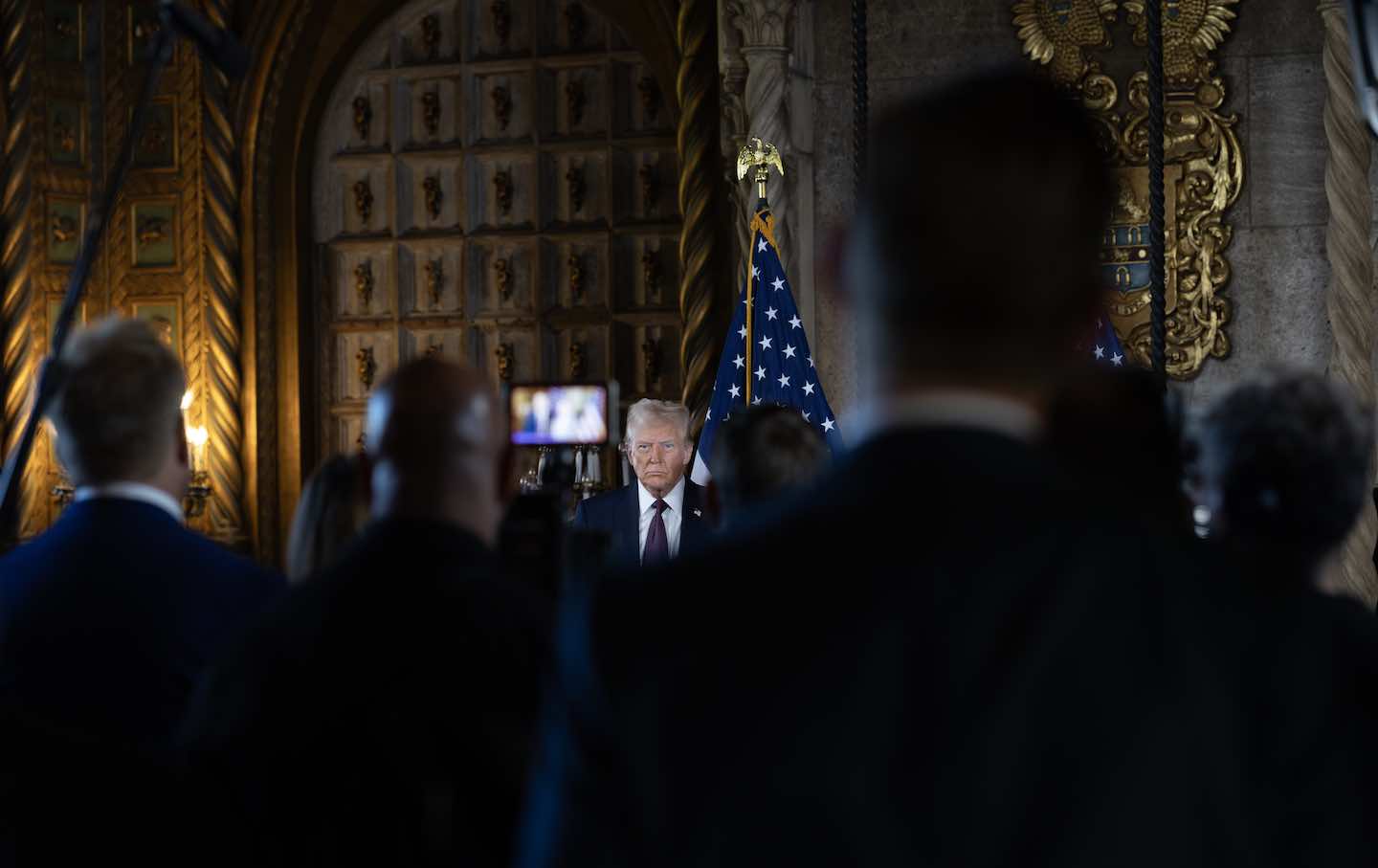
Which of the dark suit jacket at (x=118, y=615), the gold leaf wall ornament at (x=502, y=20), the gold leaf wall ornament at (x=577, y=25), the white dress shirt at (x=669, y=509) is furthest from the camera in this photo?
the gold leaf wall ornament at (x=502, y=20)

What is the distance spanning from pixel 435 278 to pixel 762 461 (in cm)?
682

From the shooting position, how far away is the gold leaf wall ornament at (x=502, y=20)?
8922 mm

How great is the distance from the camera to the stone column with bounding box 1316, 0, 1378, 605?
6395mm

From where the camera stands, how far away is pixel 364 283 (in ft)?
30.3

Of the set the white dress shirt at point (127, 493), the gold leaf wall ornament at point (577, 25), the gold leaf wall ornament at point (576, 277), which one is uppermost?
the gold leaf wall ornament at point (577, 25)

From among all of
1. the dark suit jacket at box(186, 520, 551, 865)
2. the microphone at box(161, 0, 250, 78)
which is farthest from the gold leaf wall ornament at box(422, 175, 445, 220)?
the dark suit jacket at box(186, 520, 551, 865)

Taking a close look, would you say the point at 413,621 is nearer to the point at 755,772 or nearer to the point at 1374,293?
the point at 755,772

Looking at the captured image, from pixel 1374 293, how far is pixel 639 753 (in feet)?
19.6

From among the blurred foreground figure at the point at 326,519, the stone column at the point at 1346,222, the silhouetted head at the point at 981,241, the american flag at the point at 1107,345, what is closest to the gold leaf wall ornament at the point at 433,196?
the american flag at the point at 1107,345

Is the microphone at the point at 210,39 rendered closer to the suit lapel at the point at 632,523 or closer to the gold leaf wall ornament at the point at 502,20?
the suit lapel at the point at 632,523

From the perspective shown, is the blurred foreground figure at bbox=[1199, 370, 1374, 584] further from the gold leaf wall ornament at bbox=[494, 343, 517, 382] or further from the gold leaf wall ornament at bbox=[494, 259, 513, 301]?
the gold leaf wall ornament at bbox=[494, 259, 513, 301]

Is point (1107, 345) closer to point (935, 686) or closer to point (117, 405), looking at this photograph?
point (117, 405)

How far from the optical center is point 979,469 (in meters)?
1.06

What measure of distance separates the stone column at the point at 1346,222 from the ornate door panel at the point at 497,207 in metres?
3.26
